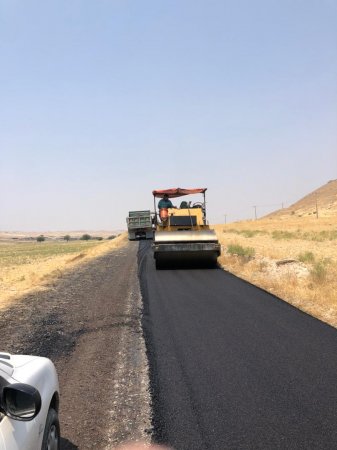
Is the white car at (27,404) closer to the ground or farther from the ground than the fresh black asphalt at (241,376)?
farther from the ground

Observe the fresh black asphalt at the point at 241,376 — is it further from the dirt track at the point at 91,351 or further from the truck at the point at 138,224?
the truck at the point at 138,224

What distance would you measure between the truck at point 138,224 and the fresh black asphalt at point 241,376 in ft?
151

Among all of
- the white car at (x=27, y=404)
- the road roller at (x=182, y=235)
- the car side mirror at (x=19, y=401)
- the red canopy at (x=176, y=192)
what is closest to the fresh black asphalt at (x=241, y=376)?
the white car at (x=27, y=404)

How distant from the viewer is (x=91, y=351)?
8305 mm

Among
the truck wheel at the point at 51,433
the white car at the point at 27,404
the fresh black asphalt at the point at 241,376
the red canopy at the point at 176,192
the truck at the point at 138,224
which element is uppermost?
the red canopy at the point at 176,192

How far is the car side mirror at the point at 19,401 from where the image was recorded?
114 inches

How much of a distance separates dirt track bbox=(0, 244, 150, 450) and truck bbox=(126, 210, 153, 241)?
41850 millimetres

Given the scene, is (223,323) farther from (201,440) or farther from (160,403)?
(201,440)

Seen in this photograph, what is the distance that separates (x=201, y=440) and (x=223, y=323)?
5276mm

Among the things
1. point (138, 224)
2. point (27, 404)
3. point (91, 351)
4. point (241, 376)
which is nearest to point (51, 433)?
point (27, 404)

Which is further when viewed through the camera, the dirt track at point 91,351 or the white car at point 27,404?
the dirt track at point 91,351

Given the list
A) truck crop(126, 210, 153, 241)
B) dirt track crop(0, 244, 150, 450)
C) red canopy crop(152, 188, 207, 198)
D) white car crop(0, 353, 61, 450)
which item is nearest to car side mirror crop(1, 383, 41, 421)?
white car crop(0, 353, 61, 450)

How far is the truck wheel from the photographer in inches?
138

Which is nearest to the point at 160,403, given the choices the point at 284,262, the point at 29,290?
the point at 29,290
